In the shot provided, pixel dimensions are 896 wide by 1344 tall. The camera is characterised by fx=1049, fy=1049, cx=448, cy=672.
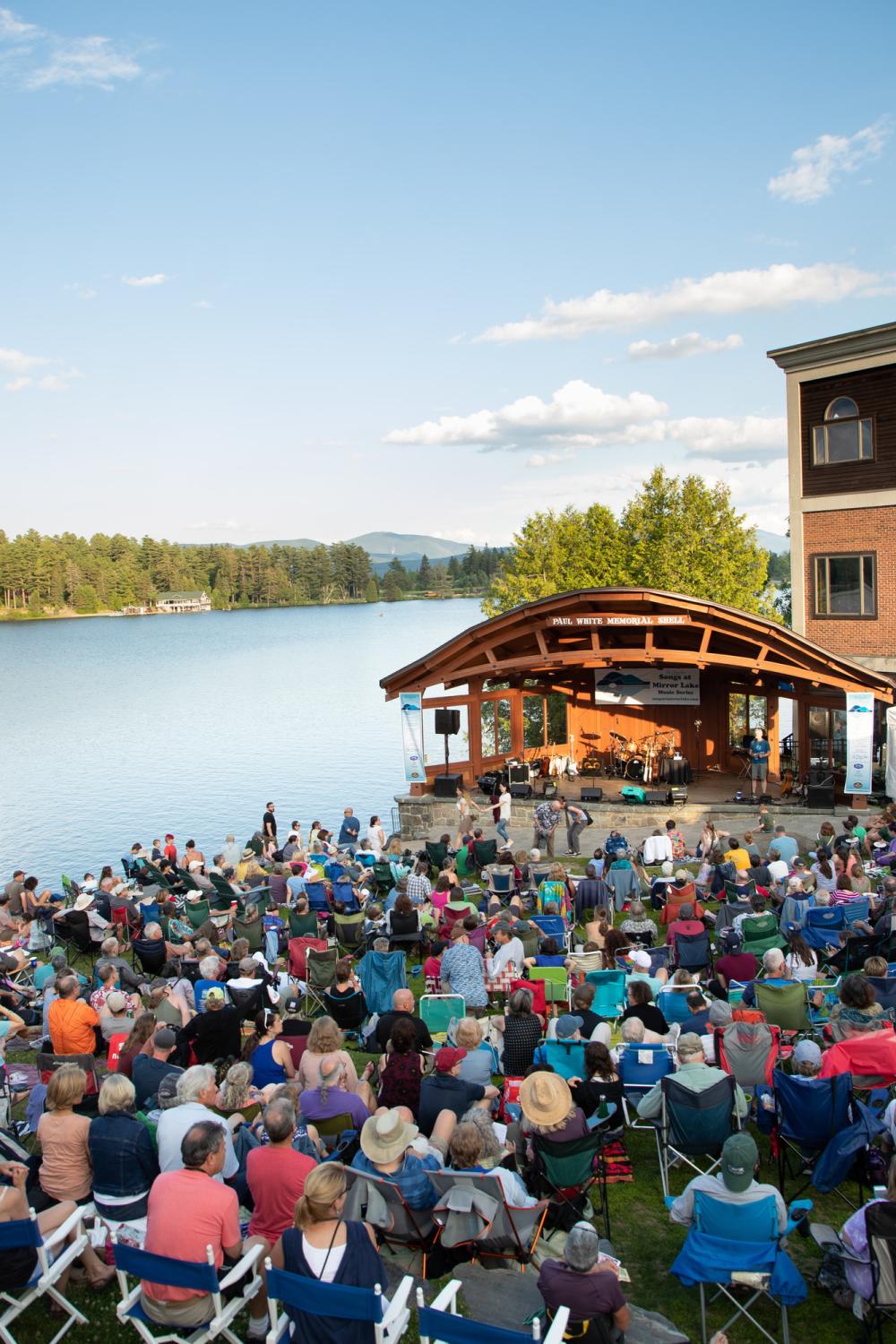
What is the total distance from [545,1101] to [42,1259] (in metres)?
2.60

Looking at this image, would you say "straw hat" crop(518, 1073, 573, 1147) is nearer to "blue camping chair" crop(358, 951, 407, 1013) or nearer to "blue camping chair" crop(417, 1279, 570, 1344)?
"blue camping chair" crop(417, 1279, 570, 1344)

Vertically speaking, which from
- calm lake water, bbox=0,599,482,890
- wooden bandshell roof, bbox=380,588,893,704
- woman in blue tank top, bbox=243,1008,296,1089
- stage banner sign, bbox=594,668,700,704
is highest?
wooden bandshell roof, bbox=380,588,893,704

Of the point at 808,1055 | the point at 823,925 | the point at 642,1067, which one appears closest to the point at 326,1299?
the point at 642,1067

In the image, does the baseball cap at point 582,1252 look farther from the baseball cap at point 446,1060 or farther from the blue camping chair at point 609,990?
the blue camping chair at point 609,990

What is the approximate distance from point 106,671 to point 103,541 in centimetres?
9457

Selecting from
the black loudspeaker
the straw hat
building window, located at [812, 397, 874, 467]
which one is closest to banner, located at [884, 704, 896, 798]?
building window, located at [812, 397, 874, 467]

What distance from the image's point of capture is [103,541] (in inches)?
6747

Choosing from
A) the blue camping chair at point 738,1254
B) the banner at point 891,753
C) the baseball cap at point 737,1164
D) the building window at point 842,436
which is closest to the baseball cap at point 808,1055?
the blue camping chair at point 738,1254

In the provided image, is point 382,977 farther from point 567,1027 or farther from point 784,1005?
point 784,1005

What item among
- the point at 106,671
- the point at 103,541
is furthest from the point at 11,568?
the point at 106,671

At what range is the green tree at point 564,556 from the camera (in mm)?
43875

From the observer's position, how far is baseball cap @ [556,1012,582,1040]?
7316mm

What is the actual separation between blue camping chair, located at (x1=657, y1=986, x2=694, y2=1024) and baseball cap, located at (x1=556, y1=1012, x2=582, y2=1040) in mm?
1093

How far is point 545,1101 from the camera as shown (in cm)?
568
